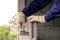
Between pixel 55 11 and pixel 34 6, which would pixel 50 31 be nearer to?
pixel 34 6

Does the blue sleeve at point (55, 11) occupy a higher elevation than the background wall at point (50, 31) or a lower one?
higher

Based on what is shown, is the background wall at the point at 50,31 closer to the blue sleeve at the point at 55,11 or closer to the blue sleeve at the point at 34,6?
the blue sleeve at the point at 34,6

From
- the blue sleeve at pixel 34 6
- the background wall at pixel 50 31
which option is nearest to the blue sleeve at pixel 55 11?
the blue sleeve at pixel 34 6

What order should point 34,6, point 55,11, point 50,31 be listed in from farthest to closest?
point 50,31, point 34,6, point 55,11

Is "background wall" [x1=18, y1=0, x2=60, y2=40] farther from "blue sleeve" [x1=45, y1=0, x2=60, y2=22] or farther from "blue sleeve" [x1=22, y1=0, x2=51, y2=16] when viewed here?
"blue sleeve" [x1=45, y1=0, x2=60, y2=22]

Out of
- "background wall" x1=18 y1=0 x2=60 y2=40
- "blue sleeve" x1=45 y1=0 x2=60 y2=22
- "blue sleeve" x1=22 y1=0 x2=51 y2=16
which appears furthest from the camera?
"background wall" x1=18 y1=0 x2=60 y2=40

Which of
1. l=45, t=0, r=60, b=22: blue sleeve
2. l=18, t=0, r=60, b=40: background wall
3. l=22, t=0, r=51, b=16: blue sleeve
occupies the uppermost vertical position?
l=22, t=0, r=51, b=16: blue sleeve

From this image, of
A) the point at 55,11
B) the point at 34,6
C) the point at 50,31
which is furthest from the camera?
the point at 50,31

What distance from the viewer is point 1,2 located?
8.17ft

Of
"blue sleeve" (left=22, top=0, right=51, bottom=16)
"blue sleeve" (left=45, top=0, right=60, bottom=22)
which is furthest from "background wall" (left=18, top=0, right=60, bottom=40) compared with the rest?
"blue sleeve" (left=45, top=0, right=60, bottom=22)

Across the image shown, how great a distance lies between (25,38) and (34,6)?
1.10ft

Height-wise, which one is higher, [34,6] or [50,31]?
[34,6]

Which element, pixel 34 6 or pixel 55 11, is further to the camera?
pixel 34 6

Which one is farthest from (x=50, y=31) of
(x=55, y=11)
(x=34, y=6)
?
(x=55, y=11)
